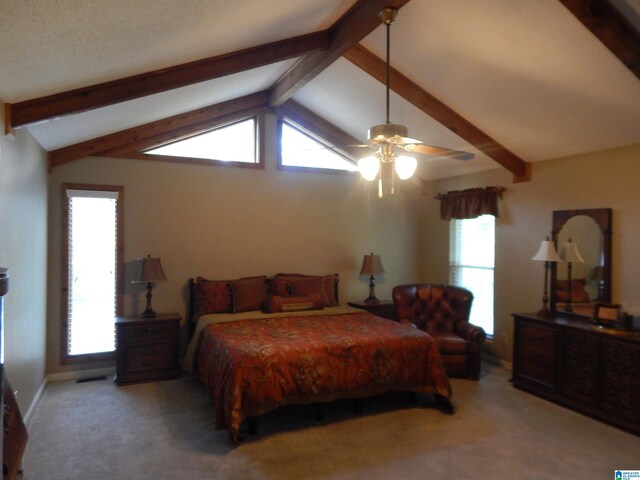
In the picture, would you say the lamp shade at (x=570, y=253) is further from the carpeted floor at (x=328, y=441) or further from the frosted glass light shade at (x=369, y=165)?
the frosted glass light shade at (x=369, y=165)

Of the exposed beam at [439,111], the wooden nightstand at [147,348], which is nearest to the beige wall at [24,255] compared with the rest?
the wooden nightstand at [147,348]

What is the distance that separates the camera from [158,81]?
3088mm

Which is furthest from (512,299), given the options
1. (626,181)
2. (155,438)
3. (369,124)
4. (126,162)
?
(126,162)

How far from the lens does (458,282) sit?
5742 mm

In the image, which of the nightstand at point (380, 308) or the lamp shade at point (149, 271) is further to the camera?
the nightstand at point (380, 308)

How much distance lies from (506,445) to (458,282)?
292 cm

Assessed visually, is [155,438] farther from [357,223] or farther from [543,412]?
[357,223]

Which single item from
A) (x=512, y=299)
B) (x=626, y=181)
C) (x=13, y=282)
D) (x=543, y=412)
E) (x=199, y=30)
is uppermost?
(x=199, y=30)

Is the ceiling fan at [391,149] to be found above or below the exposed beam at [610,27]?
below

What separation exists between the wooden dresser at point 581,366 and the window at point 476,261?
3.37ft

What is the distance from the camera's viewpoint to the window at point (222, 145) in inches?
195

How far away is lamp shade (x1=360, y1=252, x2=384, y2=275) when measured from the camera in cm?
545

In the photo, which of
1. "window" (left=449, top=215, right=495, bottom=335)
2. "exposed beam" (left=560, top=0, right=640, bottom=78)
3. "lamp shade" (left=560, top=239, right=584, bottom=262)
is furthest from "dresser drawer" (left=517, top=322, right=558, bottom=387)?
"exposed beam" (left=560, top=0, right=640, bottom=78)

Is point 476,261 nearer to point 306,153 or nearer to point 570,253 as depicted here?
point 570,253
